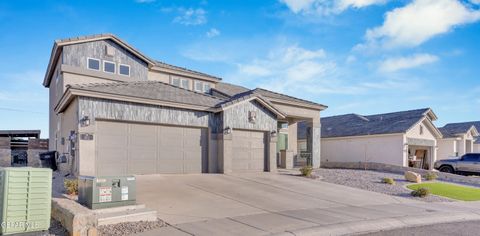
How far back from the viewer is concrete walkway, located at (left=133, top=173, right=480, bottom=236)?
8.09 m

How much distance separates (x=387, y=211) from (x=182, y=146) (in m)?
9.58

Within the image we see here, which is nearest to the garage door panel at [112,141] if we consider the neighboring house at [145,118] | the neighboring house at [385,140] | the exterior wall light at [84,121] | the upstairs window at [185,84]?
the neighboring house at [145,118]

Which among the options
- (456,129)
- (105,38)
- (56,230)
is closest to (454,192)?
(56,230)

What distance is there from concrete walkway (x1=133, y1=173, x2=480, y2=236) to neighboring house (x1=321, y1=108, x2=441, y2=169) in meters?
14.3

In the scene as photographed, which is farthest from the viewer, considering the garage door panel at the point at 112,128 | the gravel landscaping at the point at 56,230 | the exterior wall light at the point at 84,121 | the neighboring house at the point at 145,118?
the garage door panel at the point at 112,128

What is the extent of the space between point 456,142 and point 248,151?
1063 inches

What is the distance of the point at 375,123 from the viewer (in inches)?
1219

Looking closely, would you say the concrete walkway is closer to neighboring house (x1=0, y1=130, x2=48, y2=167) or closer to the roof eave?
the roof eave

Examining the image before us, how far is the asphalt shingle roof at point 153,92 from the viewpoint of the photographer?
14.8 meters

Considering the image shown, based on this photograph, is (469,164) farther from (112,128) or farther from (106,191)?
(106,191)

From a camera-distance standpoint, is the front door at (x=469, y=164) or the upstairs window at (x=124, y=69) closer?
the upstairs window at (x=124, y=69)

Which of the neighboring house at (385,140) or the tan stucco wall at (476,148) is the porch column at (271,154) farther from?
the tan stucco wall at (476,148)

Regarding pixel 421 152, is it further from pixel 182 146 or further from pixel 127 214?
→ pixel 127 214

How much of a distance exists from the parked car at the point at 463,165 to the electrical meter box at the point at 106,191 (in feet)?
83.0
